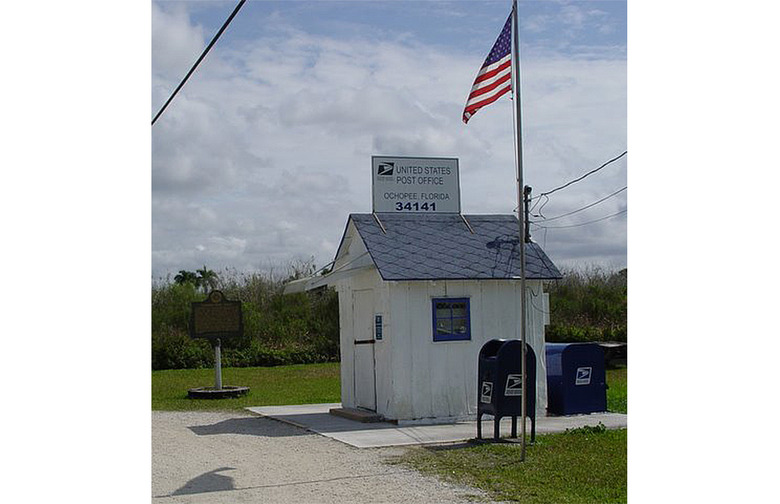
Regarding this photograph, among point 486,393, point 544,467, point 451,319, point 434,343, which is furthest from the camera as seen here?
point 451,319

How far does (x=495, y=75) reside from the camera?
396 inches

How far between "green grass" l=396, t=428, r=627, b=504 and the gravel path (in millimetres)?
333

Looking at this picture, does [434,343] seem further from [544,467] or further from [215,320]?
[215,320]

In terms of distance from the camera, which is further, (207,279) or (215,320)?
(207,279)

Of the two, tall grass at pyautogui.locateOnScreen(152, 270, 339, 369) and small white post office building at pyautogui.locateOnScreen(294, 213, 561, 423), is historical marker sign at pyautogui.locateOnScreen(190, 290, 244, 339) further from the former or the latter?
tall grass at pyautogui.locateOnScreen(152, 270, 339, 369)

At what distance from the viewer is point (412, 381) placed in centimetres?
1310

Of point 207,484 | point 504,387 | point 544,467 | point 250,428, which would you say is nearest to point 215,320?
point 250,428

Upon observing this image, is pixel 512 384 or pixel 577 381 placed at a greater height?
pixel 512 384

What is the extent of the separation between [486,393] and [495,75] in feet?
12.7

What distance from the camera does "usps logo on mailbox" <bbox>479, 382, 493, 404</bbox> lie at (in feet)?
36.4

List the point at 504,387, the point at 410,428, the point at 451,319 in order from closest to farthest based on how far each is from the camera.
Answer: the point at 504,387 < the point at 410,428 < the point at 451,319

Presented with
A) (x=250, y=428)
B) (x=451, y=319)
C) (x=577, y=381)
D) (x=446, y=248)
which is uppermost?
(x=446, y=248)

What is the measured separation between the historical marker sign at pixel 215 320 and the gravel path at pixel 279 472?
6.63 m

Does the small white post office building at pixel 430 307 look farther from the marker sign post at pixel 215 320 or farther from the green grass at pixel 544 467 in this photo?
the marker sign post at pixel 215 320
